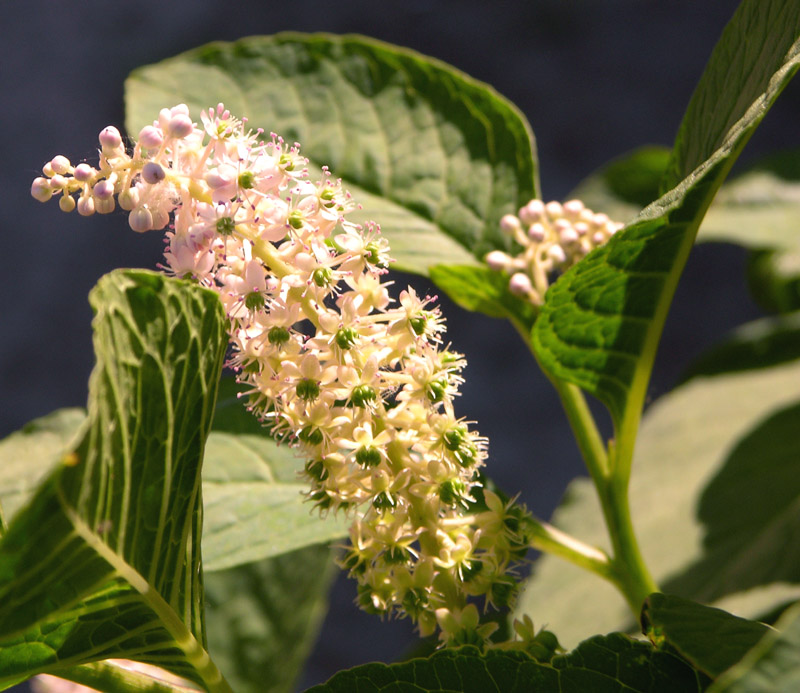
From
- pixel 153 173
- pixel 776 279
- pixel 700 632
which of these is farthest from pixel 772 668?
pixel 776 279

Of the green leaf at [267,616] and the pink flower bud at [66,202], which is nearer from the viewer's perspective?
the pink flower bud at [66,202]

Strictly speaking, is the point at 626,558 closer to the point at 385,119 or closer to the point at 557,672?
the point at 557,672

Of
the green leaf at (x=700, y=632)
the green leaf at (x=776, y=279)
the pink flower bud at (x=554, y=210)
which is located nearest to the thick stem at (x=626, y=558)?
the green leaf at (x=700, y=632)

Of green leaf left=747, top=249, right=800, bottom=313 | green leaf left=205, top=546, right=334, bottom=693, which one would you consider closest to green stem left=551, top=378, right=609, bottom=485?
green leaf left=205, top=546, right=334, bottom=693

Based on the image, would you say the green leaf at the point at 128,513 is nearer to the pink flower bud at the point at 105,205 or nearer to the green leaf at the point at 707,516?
the pink flower bud at the point at 105,205

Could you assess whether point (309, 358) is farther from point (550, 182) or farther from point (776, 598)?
point (550, 182)

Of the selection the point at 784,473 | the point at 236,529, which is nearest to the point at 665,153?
the point at 784,473
